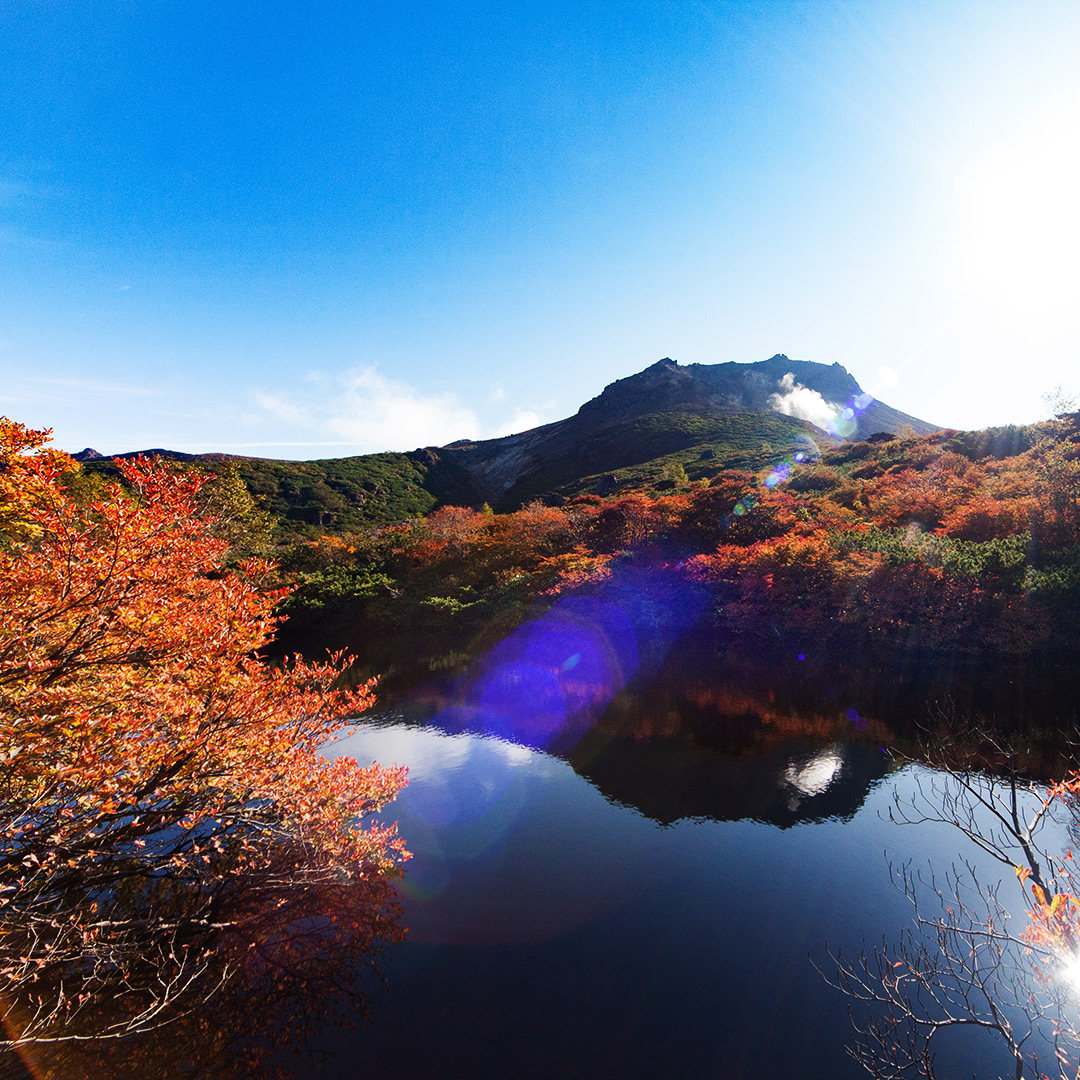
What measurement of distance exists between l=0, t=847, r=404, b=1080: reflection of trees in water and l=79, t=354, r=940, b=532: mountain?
50608mm

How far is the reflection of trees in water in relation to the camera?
745 centimetres

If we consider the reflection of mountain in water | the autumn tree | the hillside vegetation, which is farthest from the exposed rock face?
the autumn tree

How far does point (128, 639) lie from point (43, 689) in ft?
3.52

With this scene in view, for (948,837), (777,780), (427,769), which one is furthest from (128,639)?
(948,837)

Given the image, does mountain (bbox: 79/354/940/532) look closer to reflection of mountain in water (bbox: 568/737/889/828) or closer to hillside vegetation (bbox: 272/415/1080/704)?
hillside vegetation (bbox: 272/415/1080/704)

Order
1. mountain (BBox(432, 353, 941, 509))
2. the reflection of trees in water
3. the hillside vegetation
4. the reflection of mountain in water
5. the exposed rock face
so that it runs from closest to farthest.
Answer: the reflection of trees in water < the reflection of mountain in water < the hillside vegetation < mountain (BBox(432, 353, 941, 509)) < the exposed rock face

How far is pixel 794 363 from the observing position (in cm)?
19225

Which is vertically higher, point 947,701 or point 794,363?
point 794,363

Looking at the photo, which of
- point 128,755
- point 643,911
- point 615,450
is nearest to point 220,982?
point 128,755

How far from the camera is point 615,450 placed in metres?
117

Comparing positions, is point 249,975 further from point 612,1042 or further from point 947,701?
point 947,701

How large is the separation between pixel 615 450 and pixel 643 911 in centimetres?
11207

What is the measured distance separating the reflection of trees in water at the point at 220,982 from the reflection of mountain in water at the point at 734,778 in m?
7.58

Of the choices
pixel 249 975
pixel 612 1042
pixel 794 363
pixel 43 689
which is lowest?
pixel 612 1042
